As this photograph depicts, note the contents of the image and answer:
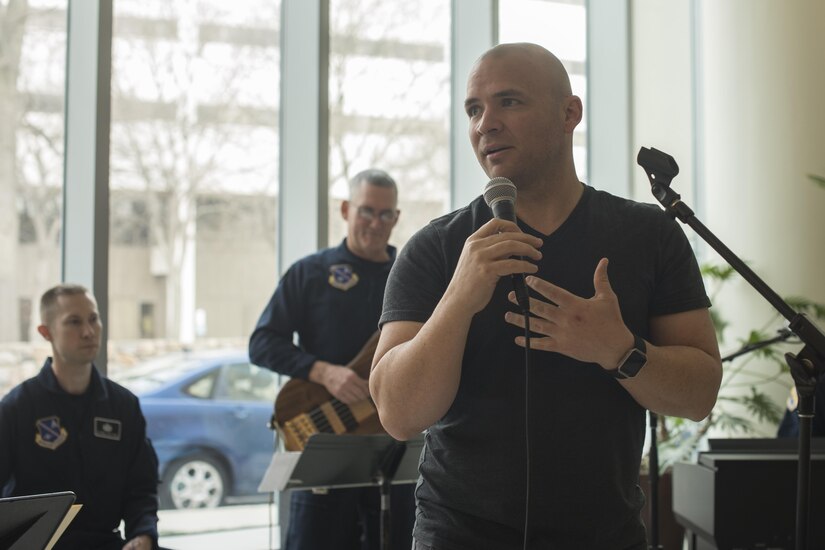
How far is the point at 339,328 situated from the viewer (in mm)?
3383

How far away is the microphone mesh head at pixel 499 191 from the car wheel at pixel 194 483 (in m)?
3.09

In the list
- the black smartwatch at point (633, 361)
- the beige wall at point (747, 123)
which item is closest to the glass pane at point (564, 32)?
the beige wall at point (747, 123)

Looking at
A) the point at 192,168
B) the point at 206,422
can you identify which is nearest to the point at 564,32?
the point at 192,168

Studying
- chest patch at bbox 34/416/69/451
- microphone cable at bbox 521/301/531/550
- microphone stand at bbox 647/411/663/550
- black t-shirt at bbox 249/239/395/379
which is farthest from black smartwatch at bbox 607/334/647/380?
chest patch at bbox 34/416/69/451

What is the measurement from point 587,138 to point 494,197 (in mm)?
4240

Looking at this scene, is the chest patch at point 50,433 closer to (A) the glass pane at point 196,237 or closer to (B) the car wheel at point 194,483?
(A) the glass pane at point 196,237

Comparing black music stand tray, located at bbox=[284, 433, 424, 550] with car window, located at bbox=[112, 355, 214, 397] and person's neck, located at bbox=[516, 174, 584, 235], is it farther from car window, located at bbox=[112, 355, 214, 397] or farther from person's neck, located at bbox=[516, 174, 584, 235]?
car window, located at bbox=[112, 355, 214, 397]

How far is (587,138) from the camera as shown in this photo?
5.48 metres

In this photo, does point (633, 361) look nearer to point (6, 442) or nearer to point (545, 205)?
point (545, 205)

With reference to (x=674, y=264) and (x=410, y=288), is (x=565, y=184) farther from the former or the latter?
(x=410, y=288)

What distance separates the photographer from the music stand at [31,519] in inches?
68.6

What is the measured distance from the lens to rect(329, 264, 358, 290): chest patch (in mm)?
3431

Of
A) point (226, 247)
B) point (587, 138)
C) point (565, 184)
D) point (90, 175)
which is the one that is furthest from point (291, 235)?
point (565, 184)

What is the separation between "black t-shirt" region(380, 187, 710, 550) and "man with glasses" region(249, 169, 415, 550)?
1.62 metres
